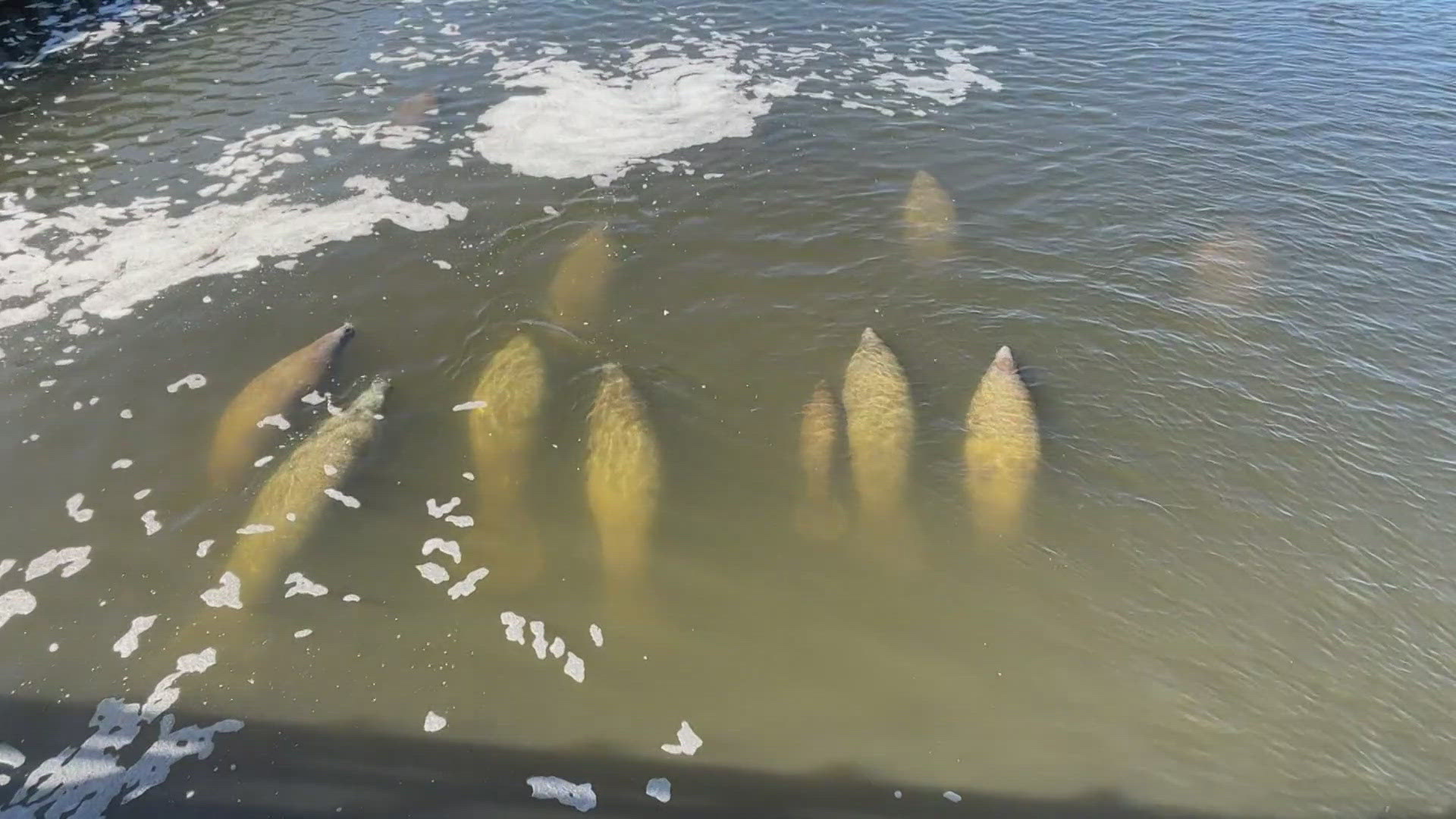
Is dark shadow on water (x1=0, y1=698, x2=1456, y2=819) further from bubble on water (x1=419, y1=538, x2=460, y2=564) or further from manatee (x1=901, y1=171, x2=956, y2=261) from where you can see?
manatee (x1=901, y1=171, x2=956, y2=261)

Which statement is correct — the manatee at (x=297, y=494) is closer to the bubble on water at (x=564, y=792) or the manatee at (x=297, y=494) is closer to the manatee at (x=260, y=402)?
the manatee at (x=260, y=402)

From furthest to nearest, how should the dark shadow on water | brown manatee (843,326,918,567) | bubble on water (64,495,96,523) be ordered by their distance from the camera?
bubble on water (64,495,96,523)
brown manatee (843,326,918,567)
the dark shadow on water

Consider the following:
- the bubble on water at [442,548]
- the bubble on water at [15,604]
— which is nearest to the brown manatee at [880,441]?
the bubble on water at [442,548]

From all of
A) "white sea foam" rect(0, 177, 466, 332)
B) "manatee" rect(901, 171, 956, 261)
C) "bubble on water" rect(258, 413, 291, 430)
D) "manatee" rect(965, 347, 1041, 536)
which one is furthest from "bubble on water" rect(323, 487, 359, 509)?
"manatee" rect(901, 171, 956, 261)

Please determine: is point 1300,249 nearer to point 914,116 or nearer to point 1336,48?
point 914,116

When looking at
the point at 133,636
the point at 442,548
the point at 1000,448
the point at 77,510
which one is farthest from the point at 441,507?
the point at 1000,448

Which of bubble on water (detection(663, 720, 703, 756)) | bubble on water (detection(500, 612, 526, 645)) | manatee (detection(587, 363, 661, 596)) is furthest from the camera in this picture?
manatee (detection(587, 363, 661, 596))

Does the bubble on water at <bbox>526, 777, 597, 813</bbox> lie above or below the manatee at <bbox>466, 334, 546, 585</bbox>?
below
